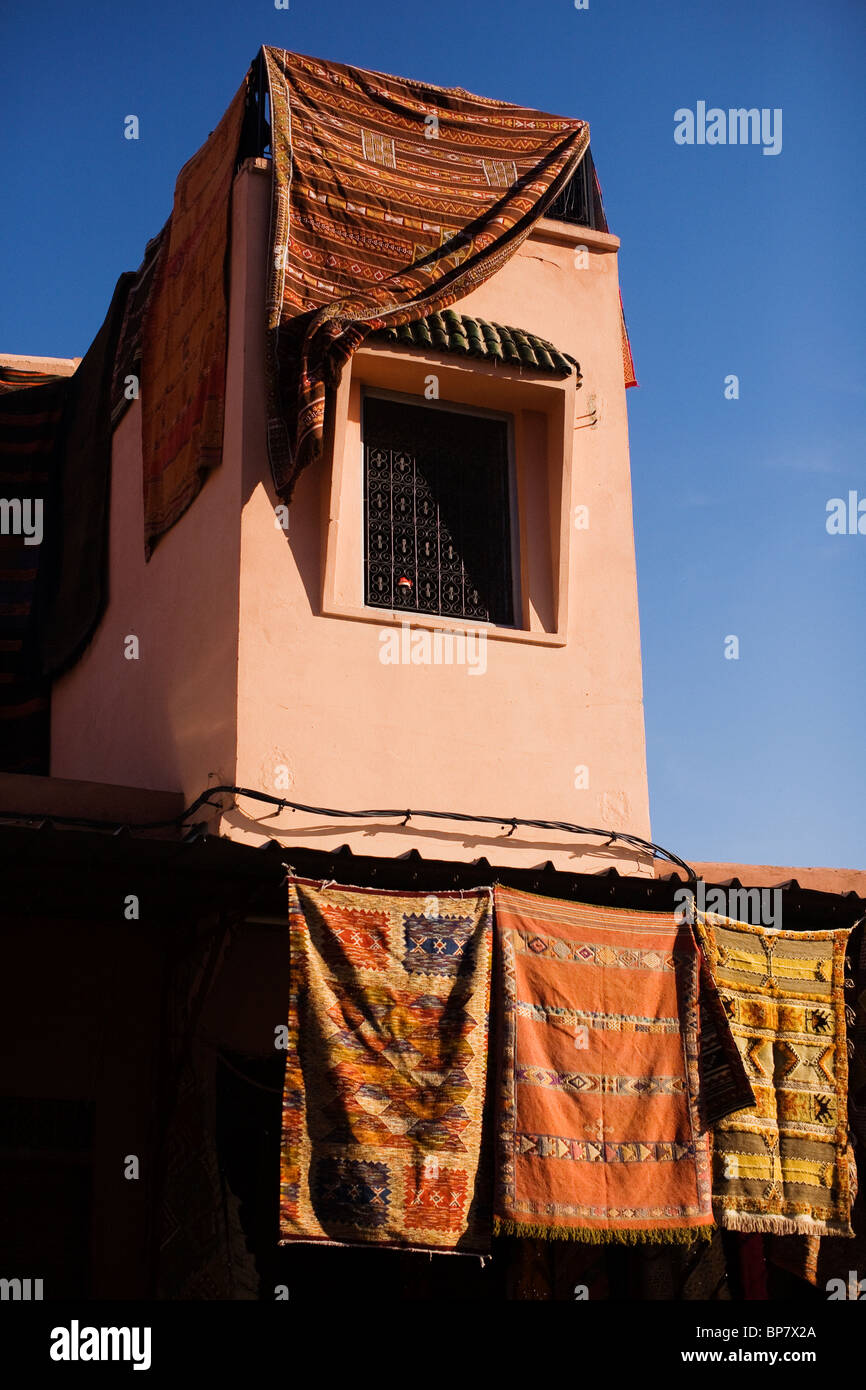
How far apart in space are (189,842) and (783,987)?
3.05 meters

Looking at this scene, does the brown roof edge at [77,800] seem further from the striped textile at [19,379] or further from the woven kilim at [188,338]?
the striped textile at [19,379]

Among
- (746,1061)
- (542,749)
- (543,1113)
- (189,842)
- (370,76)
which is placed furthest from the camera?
(370,76)

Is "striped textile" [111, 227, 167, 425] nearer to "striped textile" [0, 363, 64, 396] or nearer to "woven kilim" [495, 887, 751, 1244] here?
"striped textile" [0, 363, 64, 396]

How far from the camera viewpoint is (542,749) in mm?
8008

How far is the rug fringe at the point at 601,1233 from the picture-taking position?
636 cm

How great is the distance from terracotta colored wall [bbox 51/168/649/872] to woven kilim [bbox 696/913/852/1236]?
2.91ft

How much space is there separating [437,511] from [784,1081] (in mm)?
3328

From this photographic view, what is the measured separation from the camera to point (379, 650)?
25.4ft

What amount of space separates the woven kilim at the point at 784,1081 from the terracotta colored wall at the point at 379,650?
887 mm

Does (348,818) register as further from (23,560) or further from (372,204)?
(23,560)

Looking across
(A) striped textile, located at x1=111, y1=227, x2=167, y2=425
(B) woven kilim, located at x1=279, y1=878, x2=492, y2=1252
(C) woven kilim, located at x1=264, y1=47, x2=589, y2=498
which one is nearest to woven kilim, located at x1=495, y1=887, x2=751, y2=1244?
(B) woven kilim, located at x1=279, y1=878, x2=492, y2=1252

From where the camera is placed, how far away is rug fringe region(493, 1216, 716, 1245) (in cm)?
636
